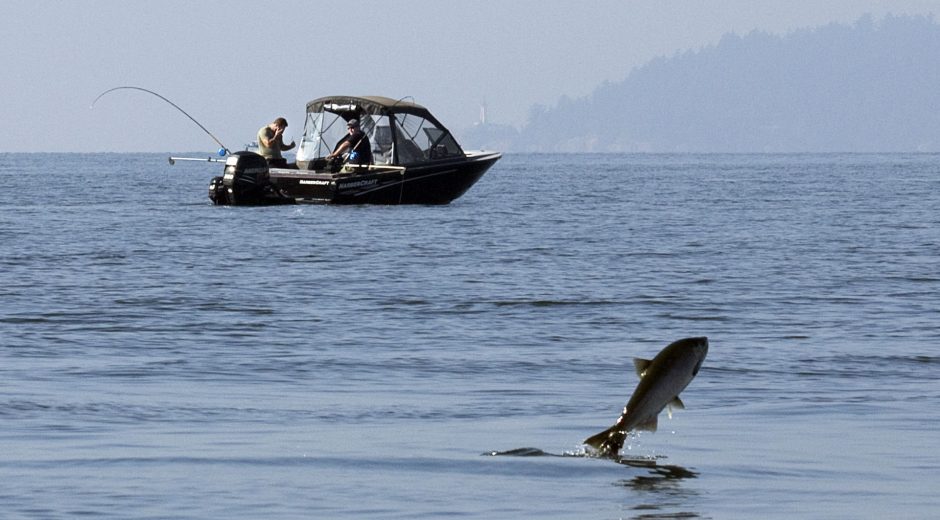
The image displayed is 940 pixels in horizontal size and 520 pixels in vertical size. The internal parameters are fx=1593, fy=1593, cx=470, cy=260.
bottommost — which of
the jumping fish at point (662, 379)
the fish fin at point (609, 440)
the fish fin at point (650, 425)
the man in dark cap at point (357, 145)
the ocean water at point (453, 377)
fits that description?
the ocean water at point (453, 377)

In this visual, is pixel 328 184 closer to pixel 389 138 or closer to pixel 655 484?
pixel 389 138

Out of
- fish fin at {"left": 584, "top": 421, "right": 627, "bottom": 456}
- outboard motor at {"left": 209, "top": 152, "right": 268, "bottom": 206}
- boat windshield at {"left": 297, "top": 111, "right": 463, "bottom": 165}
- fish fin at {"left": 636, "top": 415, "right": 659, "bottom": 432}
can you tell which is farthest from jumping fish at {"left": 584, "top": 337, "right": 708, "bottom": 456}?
boat windshield at {"left": 297, "top": 111, "right": 463, "bottom": 165}

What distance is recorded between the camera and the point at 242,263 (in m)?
25.8

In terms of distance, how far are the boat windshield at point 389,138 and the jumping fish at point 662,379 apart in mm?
30263

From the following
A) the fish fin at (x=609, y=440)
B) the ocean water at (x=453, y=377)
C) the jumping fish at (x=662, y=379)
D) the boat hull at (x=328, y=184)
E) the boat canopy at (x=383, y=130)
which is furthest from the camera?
the boat canopy at (x=383, y=130)

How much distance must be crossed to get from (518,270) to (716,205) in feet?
90.8

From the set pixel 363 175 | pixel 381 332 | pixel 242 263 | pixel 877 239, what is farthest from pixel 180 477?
pixel 363 175

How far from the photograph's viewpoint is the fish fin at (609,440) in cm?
804

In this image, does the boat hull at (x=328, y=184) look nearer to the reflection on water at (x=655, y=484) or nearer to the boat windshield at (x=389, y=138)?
the boat windshield at (x=389, y=138)

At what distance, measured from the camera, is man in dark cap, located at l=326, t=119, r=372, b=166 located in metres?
37.1

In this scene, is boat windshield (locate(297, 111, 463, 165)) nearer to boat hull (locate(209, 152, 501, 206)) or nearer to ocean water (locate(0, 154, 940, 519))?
boat hull (locate(209, 152, 501, 206))

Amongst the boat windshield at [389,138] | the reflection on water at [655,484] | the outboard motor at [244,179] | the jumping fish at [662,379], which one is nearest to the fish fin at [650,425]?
the jumping fish at [662,379]

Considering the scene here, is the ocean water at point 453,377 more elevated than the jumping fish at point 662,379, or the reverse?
the jumping fish at point 662,379

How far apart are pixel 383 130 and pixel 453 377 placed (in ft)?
83.2
